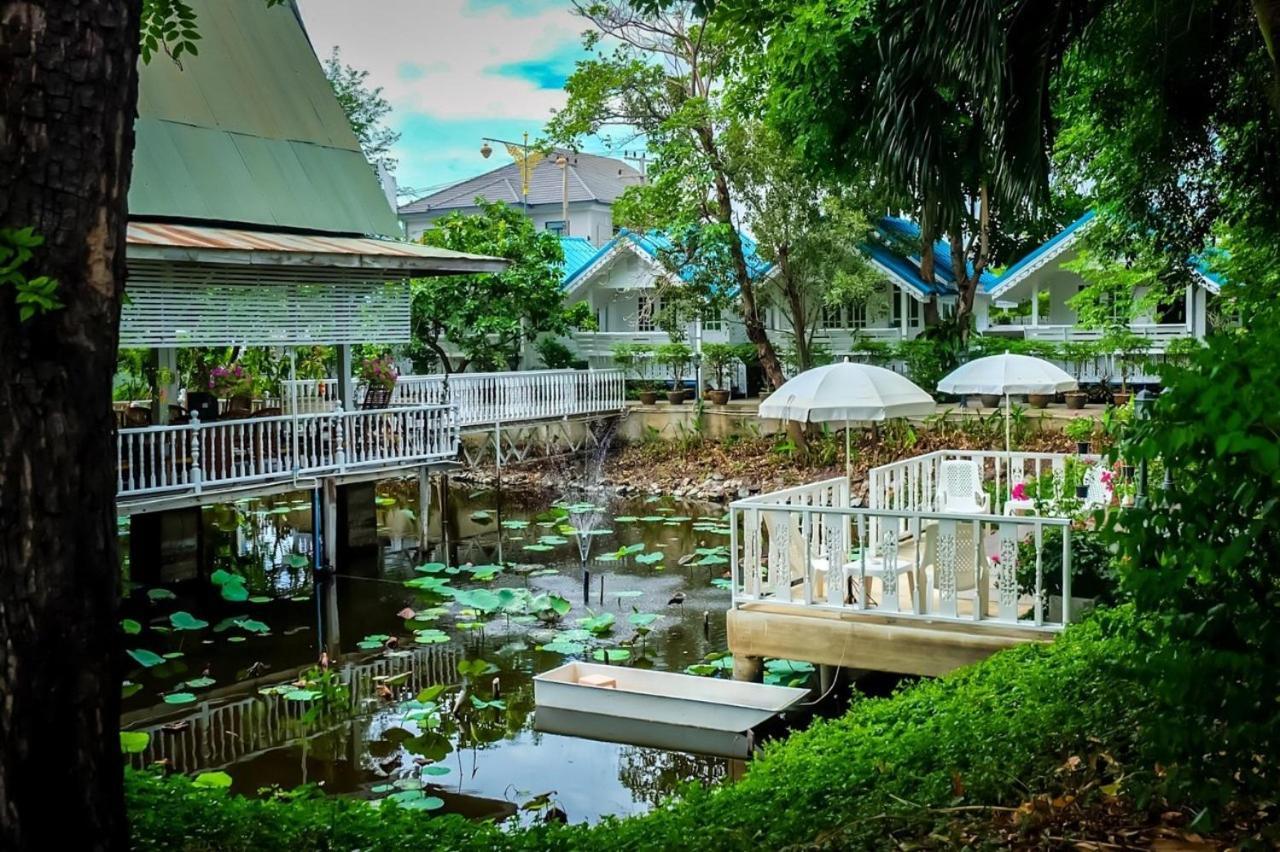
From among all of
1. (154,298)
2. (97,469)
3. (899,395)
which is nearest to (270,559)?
(154,298)

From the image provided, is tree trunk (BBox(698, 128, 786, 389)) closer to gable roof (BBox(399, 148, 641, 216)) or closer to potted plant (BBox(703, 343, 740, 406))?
potted plant (BBox(703, 343, 740, 406))

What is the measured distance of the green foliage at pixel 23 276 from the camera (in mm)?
3346

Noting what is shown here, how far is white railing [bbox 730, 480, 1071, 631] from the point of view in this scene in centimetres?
891

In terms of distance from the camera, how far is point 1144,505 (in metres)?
3.69

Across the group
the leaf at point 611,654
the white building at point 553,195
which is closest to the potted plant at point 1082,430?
the leaf at point 611,654

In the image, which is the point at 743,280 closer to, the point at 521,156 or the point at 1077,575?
the point at 1077,575

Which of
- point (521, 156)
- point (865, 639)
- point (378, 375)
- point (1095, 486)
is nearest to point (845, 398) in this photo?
point (865, 639)

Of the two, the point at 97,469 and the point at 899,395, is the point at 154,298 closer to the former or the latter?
the point at 899,395

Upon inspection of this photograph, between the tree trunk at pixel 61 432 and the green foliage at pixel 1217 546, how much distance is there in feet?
9.70


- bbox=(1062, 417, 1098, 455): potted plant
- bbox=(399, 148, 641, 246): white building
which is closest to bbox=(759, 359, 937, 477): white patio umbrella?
bbox=(1062, 417, 1098, 455): potted plant

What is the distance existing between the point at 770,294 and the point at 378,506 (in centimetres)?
972

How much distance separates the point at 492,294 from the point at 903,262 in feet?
32.7

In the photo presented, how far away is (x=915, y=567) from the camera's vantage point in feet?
31.3

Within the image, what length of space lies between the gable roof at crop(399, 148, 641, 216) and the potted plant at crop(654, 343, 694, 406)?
70.1 feet
